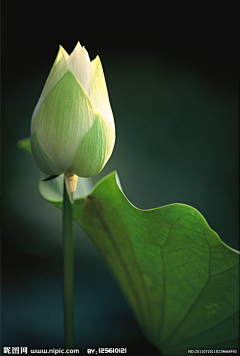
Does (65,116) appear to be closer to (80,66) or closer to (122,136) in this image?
(80,66)

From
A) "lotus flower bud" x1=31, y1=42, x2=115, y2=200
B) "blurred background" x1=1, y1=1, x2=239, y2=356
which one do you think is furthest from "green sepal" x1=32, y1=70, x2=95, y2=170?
"blurred background" x1=1, y1=1, x2=239, y2=356

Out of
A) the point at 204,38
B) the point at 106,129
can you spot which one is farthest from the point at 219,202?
the point at 106,129

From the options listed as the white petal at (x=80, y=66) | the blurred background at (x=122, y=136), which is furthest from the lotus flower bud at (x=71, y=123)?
the blurred background at (x=122, y=136)

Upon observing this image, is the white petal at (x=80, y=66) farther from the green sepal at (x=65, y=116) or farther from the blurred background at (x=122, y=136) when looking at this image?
the blurred background at (x=122, y=136)

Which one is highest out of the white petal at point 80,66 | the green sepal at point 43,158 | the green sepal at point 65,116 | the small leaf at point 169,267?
the white petal at point 80,66

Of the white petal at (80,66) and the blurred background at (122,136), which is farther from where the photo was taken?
the blurred background at (122,136)

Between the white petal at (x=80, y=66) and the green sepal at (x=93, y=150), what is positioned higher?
the white petal at (x=80, y=66)

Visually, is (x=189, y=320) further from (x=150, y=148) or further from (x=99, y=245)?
(x=150, y=148)
